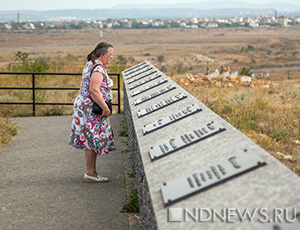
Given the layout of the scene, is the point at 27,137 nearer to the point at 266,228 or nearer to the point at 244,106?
the point at 244,106

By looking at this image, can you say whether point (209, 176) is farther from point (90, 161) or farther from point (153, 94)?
point (153, 94)

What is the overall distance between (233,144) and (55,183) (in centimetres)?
310

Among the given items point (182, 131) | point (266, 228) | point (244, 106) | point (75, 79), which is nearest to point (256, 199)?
point (266, 228)

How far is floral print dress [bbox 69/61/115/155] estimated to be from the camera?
5203 millimetres

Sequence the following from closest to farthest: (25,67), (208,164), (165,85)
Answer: (208,164)
(165,85)
(25,67)

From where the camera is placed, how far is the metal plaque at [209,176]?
8.25ft

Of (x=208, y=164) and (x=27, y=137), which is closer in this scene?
(x=208, y=164)

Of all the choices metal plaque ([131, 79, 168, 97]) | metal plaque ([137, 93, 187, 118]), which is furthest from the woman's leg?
metal plaque ([131, 79, 168, 97])

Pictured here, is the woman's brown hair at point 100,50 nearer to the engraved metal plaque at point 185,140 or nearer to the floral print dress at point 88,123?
the floral print dress at point 88,123

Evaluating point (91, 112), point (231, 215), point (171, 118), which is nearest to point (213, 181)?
point (231, 215)

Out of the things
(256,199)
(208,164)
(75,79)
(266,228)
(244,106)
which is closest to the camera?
(266,228)

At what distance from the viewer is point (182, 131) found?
377 centimetres

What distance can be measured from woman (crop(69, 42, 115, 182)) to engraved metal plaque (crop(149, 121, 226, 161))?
1728mm

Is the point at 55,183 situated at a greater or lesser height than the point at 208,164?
lesser
